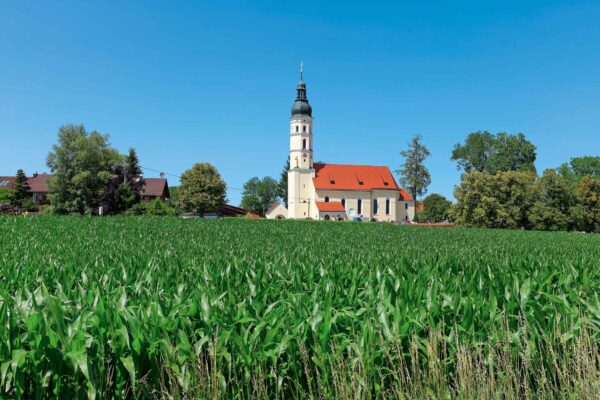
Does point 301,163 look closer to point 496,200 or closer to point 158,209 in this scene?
point 158,209

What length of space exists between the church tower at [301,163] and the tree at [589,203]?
51.6 metres

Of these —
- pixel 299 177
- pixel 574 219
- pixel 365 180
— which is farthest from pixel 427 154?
pixel 574 219

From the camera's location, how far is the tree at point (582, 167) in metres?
100

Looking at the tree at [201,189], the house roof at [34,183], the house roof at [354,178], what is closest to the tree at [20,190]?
the house roof at [34,183]

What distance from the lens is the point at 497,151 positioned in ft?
324

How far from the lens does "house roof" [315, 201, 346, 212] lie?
98.5 m

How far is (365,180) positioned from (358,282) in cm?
10189

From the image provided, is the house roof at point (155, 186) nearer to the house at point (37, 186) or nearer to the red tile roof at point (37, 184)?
the house at point (37, 186)

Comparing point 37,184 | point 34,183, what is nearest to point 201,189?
point 37,184

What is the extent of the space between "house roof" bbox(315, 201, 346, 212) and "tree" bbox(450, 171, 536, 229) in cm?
3279

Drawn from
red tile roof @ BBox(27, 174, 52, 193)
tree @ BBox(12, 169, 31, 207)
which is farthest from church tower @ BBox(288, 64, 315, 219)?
red tile roof @ BBox(27, 174, 52, 193)

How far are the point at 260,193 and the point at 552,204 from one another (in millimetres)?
98382

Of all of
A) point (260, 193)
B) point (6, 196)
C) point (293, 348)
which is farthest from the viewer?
point (260, 193)

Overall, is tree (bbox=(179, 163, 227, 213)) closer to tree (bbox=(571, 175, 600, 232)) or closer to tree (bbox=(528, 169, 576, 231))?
tree (bbox=(528, 169, 576, 231))
